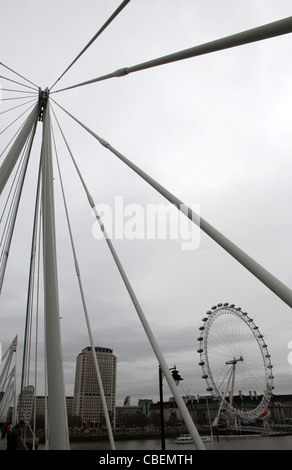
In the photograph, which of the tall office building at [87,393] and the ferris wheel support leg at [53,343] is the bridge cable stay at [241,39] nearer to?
the ferris wheel support leg at [53,343]

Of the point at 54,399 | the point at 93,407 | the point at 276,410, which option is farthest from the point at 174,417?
the point at 54,399

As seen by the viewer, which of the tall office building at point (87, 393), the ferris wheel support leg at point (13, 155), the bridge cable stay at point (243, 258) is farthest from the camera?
the tall office building at point (87, 393)

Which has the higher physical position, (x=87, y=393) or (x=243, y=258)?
(x=243, y=258)

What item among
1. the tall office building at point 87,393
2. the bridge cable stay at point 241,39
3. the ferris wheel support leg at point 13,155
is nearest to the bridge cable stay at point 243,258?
the bridge cable stay at point 241,39

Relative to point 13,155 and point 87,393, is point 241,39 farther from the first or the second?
point 87,393

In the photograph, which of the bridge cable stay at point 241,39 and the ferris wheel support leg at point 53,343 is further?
the ferris wheel support leg at point 53,343

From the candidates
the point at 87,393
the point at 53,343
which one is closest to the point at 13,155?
the point at 53,343

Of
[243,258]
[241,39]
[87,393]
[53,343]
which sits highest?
[241,39]

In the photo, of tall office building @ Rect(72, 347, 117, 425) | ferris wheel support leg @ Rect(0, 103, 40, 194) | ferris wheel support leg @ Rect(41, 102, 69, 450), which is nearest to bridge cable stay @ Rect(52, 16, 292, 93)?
ferris wheel support leg @ Rect(41, 102, 69, 450)

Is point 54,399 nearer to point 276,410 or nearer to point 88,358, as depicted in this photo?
point 88,358

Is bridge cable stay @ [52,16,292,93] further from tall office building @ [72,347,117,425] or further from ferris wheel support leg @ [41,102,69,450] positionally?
tall office building @ [72,347,117,425]

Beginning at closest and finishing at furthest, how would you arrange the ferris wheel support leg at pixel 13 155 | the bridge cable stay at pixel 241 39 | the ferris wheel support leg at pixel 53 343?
1. the bridge cable stay at pixel 241 39
2. the ferris wheel support leg at pixel 53 343
3. the ferris wheel support leg at pixel 13 155
